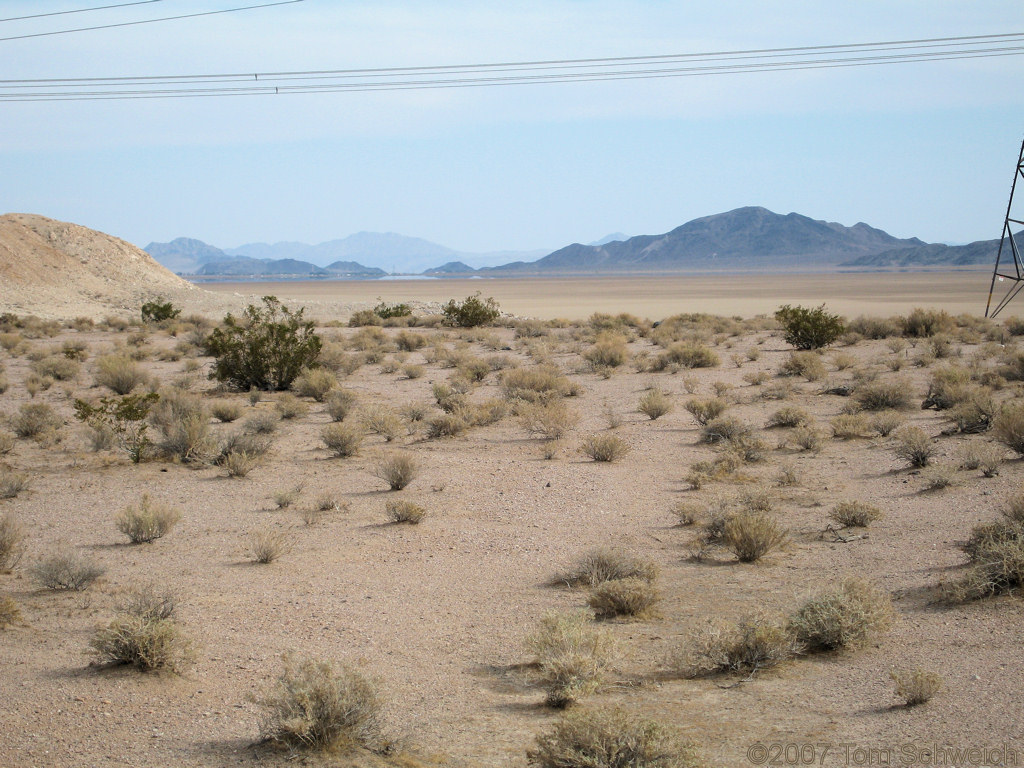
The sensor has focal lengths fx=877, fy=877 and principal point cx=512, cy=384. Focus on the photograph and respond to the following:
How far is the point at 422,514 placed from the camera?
1275 centimetres

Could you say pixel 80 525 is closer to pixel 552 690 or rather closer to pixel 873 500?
pixel 552 690

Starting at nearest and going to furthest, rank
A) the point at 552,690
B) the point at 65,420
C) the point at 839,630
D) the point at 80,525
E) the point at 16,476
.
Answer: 1. the point at 552,690
2. the point at 839,630
3. the point at 80,525
4. the point at 16,476
5. the point at 65,420

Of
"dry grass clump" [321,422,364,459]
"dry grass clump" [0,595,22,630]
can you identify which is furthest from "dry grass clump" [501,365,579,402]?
A: "dry grass clump" [0,595,22,630]

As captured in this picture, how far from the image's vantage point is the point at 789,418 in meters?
19.4

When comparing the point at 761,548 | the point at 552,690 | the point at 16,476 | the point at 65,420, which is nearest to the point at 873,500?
the point at 761,548

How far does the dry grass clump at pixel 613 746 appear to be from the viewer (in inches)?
207

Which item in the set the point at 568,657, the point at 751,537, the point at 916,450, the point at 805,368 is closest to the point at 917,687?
the point at 568,657

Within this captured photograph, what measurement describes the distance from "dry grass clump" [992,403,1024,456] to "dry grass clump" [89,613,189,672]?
1334cm

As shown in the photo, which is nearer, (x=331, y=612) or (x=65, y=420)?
(x=331, y=612)

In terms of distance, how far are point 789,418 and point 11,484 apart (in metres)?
15.1

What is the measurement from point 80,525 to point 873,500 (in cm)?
1153

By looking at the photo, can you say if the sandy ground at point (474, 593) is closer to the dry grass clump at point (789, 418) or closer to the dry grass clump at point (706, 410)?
the dry grass clump at point (789, 418)

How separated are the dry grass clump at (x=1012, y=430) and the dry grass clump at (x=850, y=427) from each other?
9.55ft

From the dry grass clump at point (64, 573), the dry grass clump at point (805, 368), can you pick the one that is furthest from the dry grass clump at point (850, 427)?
the dry grass clump at point (64, 573)
